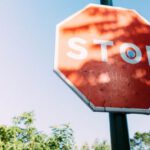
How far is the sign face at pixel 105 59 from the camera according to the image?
4.87ft

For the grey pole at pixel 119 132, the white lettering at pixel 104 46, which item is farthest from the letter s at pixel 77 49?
the grey pole at pixel 119 132

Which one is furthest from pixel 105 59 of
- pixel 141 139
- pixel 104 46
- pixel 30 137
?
pixel 141 139

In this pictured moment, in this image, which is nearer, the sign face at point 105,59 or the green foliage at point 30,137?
the sign face at point 105,59

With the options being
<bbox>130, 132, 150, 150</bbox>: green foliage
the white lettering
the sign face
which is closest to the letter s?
the sign face

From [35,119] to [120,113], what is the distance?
897 inches

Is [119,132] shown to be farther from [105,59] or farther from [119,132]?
[105,59]

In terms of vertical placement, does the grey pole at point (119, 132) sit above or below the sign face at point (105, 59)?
below

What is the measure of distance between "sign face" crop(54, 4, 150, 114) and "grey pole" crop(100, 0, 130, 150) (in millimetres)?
57

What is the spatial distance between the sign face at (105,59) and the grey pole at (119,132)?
0.19 feet

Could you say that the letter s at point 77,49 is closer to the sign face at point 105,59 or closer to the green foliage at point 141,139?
the sign face at point 105,59

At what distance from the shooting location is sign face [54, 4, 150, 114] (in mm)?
1483

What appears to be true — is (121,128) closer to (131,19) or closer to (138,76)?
(138,76)

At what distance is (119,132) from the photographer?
1428mm

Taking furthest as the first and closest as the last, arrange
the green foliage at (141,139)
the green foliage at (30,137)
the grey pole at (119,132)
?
Result: the green foliage at (141,139), the green foliage at (30,137), the grey pole at (119,132)
